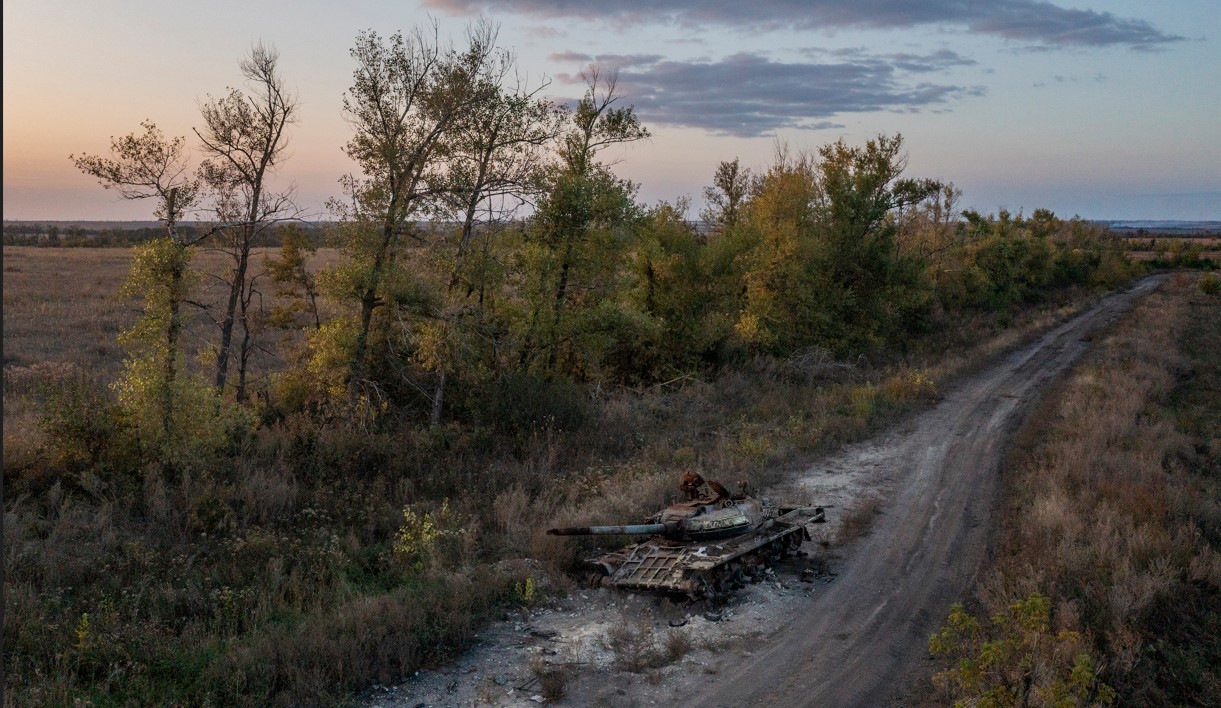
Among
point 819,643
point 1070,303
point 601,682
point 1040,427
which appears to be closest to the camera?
point 601,682

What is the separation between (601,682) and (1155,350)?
3434 cm

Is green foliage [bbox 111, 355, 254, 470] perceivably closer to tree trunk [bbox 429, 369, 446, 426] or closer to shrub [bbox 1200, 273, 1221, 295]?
tree trunk [bbox 429, 369, 446, 426]

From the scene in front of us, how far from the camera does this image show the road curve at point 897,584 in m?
9.80

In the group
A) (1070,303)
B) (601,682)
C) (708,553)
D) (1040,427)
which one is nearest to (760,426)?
(1040,427)

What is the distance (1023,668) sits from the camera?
9.28 m

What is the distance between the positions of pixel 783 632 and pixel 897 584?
107 inches

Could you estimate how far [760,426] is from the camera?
22500 millimetres

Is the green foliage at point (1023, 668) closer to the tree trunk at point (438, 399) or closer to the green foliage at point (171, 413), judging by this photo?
the green foliage at point (171, 413)

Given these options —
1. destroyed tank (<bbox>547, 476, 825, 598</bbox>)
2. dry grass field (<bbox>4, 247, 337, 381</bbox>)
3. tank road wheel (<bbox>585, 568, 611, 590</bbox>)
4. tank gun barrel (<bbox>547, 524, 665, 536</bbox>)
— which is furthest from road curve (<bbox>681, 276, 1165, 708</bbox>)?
dry grass field (<bbox>4, 247, 337, 381</bbox>)

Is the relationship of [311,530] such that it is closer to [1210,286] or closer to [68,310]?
[68,310]

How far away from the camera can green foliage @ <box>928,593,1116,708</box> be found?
27.0 feet

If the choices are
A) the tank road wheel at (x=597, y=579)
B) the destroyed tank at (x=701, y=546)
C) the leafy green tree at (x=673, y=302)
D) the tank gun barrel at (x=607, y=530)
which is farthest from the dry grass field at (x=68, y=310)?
the leafy green tree at (x=673, y=302)

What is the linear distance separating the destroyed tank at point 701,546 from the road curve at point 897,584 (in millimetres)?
1126

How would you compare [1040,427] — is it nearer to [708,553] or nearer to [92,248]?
[708,553]
